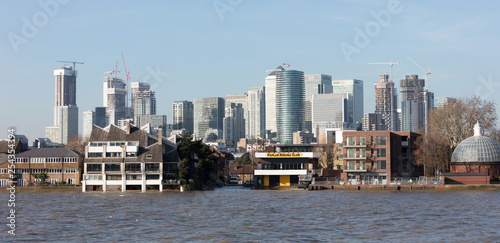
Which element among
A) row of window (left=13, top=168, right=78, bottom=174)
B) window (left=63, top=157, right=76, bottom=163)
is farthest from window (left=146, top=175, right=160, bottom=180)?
window (left=63, top=157, right=76, bottom=163)

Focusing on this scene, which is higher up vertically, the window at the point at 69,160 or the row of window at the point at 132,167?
the window at the point at 69,160

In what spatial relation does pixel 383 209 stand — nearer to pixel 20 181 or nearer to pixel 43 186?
pixel 43 186

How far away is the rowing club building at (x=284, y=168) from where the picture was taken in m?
151

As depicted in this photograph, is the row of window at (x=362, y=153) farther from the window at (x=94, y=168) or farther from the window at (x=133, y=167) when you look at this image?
the window at (x=94, y=168)

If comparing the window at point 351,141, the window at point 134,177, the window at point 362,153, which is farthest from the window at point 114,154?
the window at point 362,153

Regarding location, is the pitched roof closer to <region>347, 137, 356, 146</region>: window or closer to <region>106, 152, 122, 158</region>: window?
<region>106, 152, 122, 158</region>: window

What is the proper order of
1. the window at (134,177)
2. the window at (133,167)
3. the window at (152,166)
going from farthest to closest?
the window at (134,177) → the window at (133,167) → the window at (152,166)

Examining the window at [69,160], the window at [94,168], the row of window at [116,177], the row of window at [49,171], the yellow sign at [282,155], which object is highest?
the yellow sign at [282,155]

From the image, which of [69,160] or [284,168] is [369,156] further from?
[69,160]

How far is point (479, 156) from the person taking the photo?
473 ft

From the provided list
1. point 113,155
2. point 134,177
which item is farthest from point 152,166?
point 113,155

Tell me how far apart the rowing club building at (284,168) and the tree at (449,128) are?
966 inches

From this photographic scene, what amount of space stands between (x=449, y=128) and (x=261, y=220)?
96.9 m

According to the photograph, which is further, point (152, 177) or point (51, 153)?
point (51, 153)
